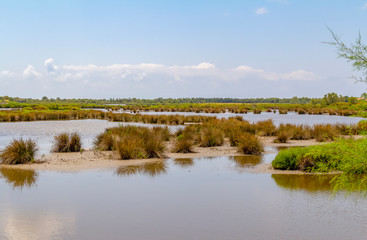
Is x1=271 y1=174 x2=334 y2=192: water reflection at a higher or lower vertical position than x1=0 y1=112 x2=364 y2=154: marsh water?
lower

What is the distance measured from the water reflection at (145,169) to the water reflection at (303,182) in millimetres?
4249

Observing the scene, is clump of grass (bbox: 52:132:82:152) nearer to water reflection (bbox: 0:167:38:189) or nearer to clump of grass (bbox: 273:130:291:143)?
water reflection (bbox: 0:167:38:189)

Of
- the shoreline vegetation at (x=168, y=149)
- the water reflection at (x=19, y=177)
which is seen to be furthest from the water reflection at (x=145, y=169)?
the water reflection at (x=19, y=177)

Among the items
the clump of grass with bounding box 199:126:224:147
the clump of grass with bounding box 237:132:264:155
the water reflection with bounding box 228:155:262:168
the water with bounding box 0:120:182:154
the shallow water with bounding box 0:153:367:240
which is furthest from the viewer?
the water with bounding box 0:120:182:154

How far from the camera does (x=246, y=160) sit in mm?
16141

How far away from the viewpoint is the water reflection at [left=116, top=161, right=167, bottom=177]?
43.2ft

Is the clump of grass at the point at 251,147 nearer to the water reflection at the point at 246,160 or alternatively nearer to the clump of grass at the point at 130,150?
the water reflection at the point at 246,160

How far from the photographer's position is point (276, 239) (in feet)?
22.9

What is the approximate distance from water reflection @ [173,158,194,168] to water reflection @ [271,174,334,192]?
12.5ft

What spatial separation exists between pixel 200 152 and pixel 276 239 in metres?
11.5

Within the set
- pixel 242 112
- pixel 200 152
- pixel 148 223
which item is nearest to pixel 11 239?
pixel 148 223

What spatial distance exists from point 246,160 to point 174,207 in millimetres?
7776

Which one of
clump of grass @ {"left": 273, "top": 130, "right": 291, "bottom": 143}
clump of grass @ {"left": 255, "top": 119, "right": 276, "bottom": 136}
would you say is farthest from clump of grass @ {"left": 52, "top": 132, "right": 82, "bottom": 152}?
clump of grass @ {"left": 255, "top": 119, "right": 276, "bottom": 136}

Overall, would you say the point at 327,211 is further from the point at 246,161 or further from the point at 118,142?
the point at 118,142
